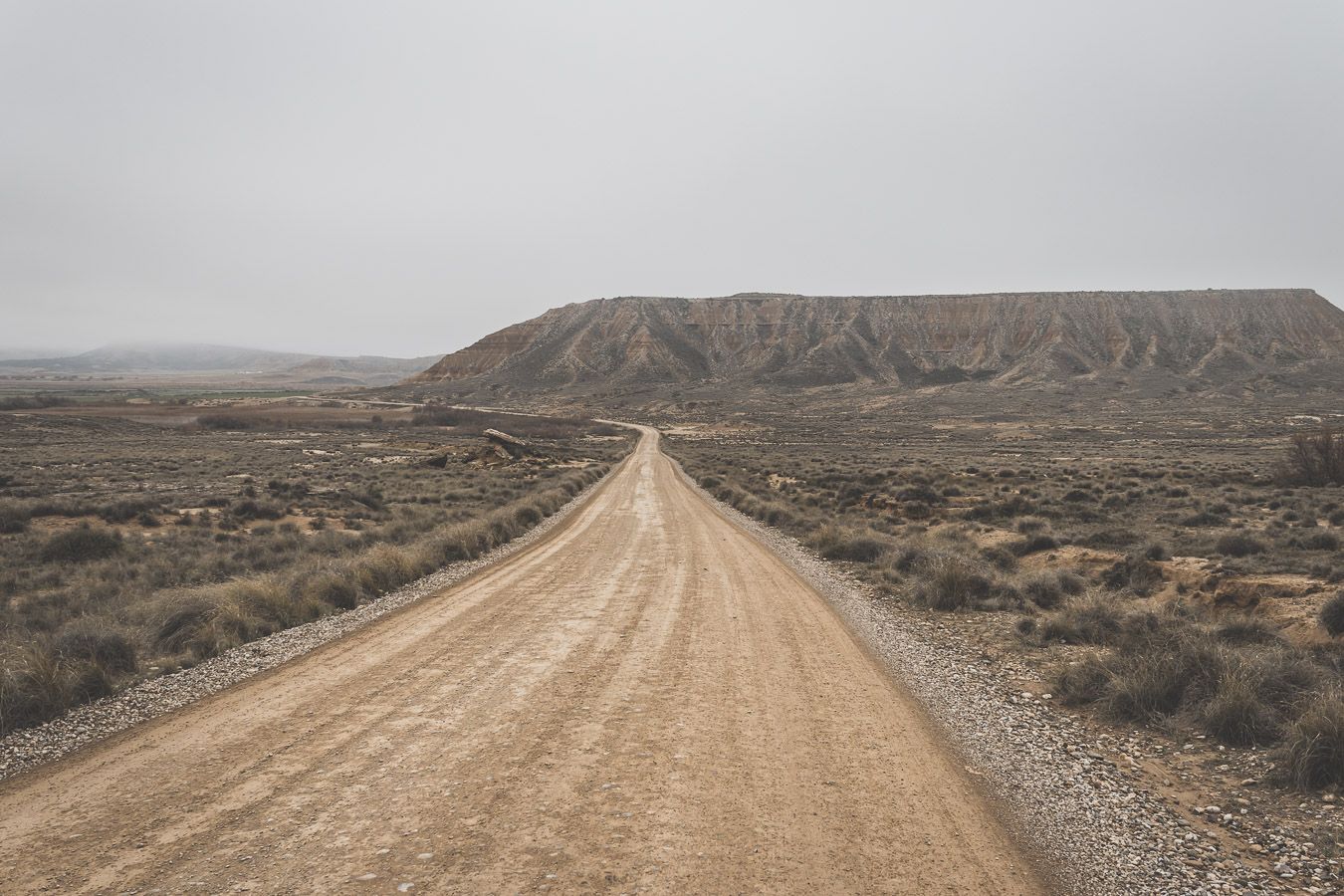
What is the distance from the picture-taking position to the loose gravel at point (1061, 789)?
13.4 feet

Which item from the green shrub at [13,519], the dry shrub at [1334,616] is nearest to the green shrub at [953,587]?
the dry shrub at [1334,616]

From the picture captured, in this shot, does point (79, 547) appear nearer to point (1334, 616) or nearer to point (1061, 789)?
point (1061, 789)

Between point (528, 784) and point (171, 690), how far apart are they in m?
4.62

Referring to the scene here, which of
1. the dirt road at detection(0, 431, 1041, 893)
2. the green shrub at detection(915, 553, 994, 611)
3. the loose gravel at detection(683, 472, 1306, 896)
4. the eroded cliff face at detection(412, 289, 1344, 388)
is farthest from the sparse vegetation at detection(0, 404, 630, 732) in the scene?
the eroded cliff face at detection(412, 289, 1344, 388)

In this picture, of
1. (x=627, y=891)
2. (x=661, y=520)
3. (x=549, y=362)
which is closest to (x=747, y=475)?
(x=661, y=520)

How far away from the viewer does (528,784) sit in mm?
4930

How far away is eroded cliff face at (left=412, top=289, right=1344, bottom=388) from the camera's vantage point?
121000 mm

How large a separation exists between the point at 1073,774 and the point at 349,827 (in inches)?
223

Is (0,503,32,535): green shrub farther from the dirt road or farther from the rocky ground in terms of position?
the dirt road

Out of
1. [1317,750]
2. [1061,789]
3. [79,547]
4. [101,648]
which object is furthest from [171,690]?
[79,547]

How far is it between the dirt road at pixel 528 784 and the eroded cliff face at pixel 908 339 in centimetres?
12147

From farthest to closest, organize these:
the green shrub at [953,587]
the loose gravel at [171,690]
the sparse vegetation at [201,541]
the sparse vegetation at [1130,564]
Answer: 1. the green shrub at [953,587]
2. the sparse vegetation at [201,541]
3. the sparse vegetation at [1130,564]
4. the loose gravel at [171,690]

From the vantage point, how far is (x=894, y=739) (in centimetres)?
592

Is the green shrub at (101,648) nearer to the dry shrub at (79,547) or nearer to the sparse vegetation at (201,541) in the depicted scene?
the sparse vegetation at (201,541)
